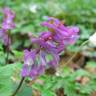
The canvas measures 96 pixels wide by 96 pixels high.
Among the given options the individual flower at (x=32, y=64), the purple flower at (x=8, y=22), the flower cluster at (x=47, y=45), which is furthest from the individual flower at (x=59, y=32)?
the purple flower at (x=8, y=22)

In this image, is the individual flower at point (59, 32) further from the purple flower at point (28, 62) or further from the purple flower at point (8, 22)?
the purple flower at point (8, 22)

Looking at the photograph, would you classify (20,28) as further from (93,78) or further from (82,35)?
(93,78)

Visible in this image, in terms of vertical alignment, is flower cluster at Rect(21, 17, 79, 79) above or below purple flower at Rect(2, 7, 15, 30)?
above

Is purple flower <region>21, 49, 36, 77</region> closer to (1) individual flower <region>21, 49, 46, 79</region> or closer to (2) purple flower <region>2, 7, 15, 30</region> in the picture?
(1) individual flower <region>21, 49, 46, 79</region>

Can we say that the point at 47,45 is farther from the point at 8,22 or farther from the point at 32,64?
the point at 8,22

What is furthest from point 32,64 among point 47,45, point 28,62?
point 47,45

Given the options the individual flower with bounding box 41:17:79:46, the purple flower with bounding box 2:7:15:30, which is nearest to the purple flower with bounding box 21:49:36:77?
the individual flower with bounding box 41:17:79:46

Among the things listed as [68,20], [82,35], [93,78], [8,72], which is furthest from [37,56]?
[68,20]

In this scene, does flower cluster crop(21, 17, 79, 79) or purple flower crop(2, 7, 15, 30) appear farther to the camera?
purple flower crop(2, 7, 15, 30)

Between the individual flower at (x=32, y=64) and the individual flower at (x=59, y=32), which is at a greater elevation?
the individual flower at (x=59, y=32)
